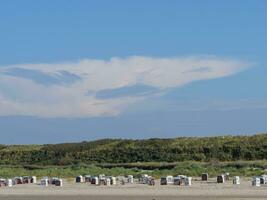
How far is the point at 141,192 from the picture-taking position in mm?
36781

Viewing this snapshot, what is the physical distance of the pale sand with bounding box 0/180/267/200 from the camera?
3440 cm

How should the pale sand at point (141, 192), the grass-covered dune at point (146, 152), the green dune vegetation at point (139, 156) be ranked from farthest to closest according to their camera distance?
the grass-covered dune at point (146, 152) → the green dune vegetation at point (139, 156) → the pale sand at point (141, 192)

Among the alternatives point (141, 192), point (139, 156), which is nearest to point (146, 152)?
point (139, 156)

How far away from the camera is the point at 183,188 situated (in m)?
38.3

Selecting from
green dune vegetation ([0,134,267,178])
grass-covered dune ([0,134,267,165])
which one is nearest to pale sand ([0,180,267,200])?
green dune vegetation ([0,134,267,178])

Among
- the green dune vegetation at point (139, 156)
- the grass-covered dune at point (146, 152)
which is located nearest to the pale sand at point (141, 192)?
the green dune vegetation at point (139, 156)

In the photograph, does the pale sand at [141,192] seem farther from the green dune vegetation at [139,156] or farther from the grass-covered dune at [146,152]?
the grass-covered dune at [146,152]

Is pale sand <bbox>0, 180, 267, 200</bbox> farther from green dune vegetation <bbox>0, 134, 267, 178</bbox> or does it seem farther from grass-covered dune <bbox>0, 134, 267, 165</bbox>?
grass-covered dune <bbox>0, 134, 267, 165</bbox>

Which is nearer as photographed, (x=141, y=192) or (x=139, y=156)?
(x=141, y=192)

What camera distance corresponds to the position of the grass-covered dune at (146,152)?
65438mm

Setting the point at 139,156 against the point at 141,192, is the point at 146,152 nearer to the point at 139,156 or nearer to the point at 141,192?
the point at 139,156

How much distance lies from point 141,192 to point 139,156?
103 ft

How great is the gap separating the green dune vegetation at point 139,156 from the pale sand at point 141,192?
10293 mm

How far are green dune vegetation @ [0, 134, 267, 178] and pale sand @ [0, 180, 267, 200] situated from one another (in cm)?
1029
